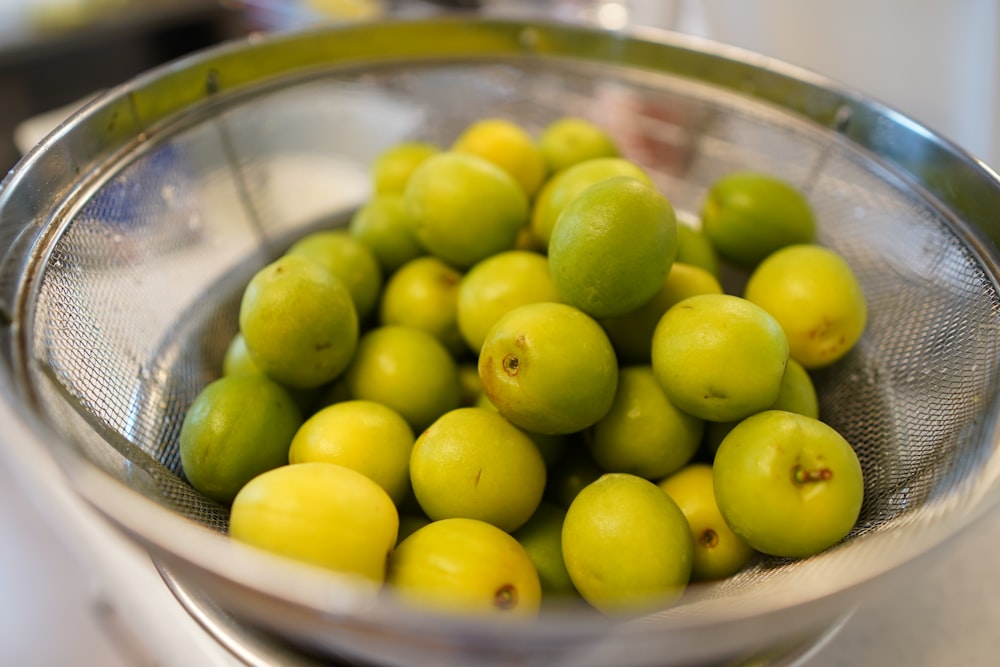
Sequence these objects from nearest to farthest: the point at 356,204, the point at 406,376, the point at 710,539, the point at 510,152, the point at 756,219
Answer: the point at 710,539
the point at 406,376
the point at 756,219
the point at 510,152
the point at 356,204

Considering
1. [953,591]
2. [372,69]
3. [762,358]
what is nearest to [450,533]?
[762,358]

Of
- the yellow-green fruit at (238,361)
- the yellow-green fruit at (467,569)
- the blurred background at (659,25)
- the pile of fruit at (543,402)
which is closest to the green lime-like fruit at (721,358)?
the pile of fruit at (543,402)

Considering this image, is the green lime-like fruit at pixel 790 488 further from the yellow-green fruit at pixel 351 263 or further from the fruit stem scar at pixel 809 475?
the yellow-green fruit at pixel 351 263

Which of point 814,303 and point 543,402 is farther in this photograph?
point 814,303

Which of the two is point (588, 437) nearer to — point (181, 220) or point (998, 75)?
Answer: point (181, 220)

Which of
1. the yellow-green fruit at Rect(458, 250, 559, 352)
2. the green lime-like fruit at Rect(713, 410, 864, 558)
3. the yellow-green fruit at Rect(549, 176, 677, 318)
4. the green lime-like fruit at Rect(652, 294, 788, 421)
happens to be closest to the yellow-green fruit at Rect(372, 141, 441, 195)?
the yellow-green fruit at Rect(458, 250, 559, 352)

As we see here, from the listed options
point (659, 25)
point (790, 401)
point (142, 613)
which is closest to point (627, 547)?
point (790, 401)

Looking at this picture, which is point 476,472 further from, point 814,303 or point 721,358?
point 814,303
